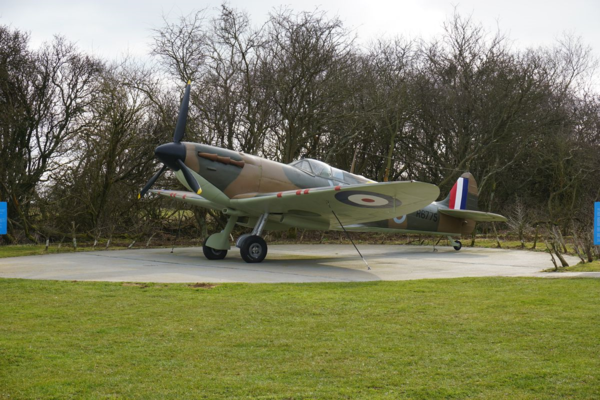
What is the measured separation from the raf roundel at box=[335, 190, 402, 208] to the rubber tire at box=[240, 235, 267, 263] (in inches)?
82.8

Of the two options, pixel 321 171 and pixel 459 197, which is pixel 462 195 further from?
pixel 321 171

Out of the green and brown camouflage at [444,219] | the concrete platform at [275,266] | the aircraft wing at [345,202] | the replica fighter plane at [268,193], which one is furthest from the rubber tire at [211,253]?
the green and brown camouflage at [444,219]

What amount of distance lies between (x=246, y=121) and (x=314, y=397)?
17.2 m

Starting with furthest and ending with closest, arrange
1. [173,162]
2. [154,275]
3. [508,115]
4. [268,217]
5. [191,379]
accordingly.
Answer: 1. [508,115]
2. [268,217]
3. [173,162]
4. [154,275]
5. [191,379]

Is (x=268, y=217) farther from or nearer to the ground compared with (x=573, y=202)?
nearer to the ground

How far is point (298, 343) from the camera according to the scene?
4.73m

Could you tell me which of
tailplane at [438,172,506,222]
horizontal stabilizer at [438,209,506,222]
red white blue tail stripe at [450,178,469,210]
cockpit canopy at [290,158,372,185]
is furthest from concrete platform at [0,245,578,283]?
red white blue tail stripe at [450,178,469,210]

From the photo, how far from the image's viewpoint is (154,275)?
368 inches

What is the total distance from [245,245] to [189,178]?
1888 mm

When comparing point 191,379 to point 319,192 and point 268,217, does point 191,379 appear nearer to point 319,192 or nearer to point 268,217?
point 319,192

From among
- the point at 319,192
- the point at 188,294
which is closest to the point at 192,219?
the point at 319,192

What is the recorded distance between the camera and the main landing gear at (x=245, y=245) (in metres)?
11.9

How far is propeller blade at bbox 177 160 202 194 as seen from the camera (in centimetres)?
1138

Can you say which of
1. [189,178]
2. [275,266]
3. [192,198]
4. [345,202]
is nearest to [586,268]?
[345,202]
